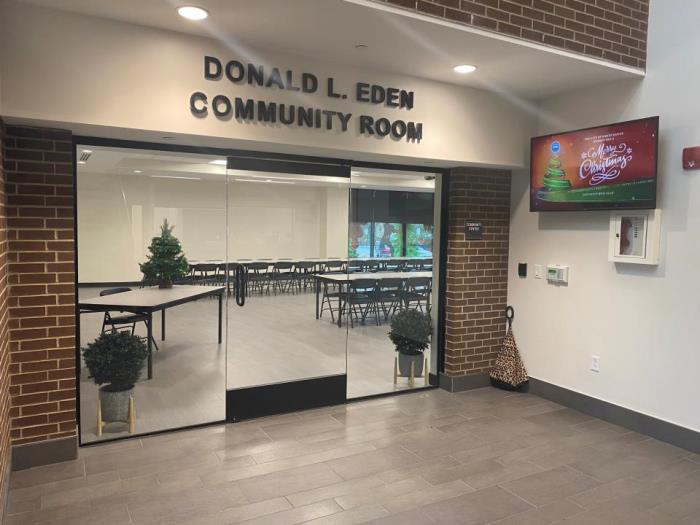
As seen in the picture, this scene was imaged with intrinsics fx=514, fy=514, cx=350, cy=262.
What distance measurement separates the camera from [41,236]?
326 cm

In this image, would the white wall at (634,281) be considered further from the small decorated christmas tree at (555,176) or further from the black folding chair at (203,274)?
the black folding chair at (203,274)

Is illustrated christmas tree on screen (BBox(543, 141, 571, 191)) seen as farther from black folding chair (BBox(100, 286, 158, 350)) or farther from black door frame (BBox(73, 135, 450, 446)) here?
black folding chair (BBox(100, 286, 158, 350))

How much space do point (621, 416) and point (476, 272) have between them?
1745 mm

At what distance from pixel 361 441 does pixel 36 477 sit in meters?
2.13

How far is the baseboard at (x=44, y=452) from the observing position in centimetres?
324

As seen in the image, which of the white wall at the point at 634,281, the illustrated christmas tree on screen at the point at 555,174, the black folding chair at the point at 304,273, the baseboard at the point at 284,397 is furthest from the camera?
the black folding chair at the point at 304,273

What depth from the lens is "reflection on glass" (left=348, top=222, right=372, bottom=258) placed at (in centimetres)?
489

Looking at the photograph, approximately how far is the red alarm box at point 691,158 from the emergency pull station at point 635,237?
0.37 m

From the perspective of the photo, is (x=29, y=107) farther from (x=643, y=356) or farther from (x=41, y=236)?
(x=643, y=356)

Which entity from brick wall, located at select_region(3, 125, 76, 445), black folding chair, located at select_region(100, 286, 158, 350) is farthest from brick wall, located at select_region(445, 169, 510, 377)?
brick wall, located at select_region(3, 125, 76, 445)

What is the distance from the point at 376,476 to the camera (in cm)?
329

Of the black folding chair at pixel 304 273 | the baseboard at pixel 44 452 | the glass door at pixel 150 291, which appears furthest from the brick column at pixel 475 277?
the baseboard at pixel 44 452

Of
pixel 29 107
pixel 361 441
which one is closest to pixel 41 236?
pixel 29 107

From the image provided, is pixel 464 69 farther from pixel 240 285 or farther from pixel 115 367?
pixel 115 367
